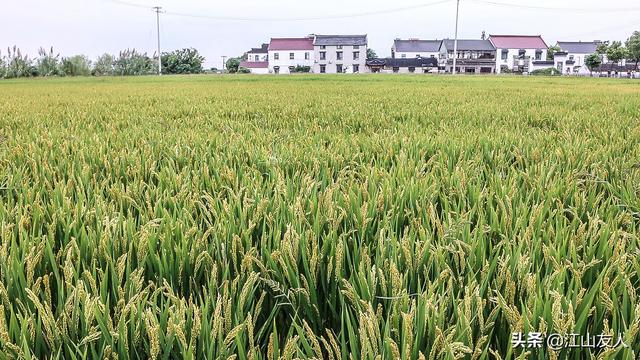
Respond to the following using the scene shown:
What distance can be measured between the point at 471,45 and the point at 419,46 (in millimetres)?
9859

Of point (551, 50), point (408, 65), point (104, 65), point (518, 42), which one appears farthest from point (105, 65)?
point (551, 50)

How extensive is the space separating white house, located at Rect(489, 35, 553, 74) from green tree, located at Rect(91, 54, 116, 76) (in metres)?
59.3

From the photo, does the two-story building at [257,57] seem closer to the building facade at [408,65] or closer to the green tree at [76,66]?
the building facade at [408,65]

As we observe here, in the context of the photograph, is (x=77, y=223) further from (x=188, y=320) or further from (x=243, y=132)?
(x=243, y=132)

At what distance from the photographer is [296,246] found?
44.3 inches

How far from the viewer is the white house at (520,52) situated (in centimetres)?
8606

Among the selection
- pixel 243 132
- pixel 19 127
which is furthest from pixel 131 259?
pixel 19 127

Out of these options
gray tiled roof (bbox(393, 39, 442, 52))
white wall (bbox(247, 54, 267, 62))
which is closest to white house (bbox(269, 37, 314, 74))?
white wall (bbox(247, 54, 267, 62))

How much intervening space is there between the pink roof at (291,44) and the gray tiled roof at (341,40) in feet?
11.1

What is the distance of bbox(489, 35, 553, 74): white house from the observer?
86062 mm

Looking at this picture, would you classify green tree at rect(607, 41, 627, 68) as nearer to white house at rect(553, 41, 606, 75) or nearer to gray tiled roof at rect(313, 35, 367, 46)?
white house at rect(553, 41, 606, 75)

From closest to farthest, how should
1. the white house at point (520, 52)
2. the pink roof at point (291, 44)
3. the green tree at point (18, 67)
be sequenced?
the green tree at point (18, 67) → the white house at point (520, 52) → the pink roof at point (291, 44)

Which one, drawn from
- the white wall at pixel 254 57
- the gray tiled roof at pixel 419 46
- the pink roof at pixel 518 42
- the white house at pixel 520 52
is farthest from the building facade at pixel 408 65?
the white wall at pixel 254 57

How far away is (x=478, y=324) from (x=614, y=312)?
0.75 ft
